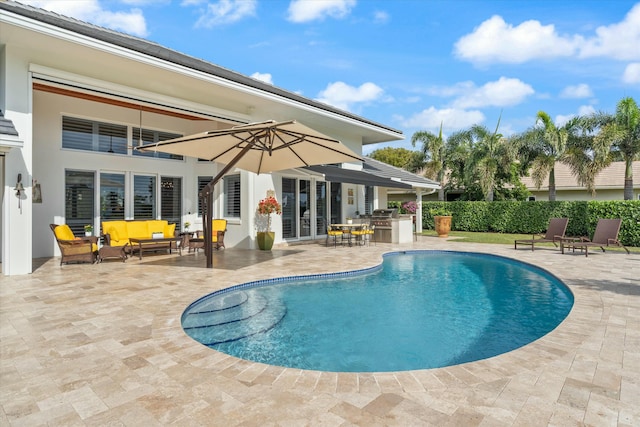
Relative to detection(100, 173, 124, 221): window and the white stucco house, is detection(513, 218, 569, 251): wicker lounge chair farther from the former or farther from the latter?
detection(100, 173, 124, 221): window

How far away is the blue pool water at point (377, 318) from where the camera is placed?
626 centimetres

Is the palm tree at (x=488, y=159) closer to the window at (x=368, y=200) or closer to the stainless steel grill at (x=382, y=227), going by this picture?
the window at (x=368, y=200)

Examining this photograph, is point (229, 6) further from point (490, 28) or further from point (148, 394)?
point (148, 394)

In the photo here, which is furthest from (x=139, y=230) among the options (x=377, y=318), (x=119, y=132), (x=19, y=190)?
(x=377, y=318)

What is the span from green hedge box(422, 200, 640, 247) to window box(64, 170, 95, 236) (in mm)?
26654

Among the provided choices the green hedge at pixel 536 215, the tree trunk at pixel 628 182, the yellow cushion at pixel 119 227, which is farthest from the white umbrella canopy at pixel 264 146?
the tree trunk at pixel 628 182

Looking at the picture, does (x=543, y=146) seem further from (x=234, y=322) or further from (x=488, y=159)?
(x=234, y=322)

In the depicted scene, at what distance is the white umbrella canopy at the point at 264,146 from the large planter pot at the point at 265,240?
3.63 m

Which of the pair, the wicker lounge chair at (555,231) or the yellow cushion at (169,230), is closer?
the yellow cushion at (169,230)

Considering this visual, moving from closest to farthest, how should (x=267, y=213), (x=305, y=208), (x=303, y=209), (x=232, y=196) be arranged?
(x=267, y=213) < (x=232, y=196) < (x=303, y=209) < (x=305, y=208)

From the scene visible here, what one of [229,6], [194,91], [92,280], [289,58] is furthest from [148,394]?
[289,58]

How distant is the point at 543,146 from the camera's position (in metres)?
27.9

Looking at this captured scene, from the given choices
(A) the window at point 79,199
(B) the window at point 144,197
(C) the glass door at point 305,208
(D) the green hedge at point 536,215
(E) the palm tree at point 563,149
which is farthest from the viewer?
(E) the palm tree at point 563,149

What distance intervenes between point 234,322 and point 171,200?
1292cm
